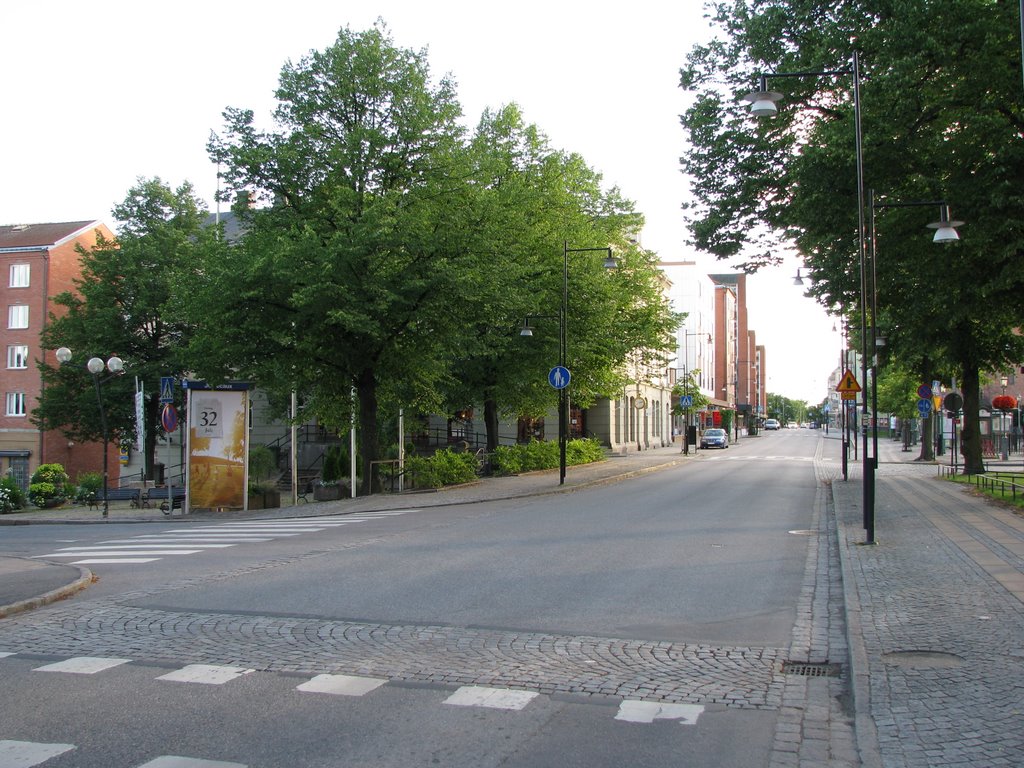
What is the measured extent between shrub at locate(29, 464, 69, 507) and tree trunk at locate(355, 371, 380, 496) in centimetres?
1116

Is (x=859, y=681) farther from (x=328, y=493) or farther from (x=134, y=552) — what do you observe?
(x=328, y=493)

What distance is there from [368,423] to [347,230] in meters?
5.75

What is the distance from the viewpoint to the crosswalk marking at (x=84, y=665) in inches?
266

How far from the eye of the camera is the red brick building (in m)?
51.8

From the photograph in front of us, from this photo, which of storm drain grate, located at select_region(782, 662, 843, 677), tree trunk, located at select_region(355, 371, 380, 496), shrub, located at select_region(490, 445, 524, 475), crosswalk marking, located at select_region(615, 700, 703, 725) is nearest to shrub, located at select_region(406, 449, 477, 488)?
tree trunk, located at select_region(355, 371, 380, 496)

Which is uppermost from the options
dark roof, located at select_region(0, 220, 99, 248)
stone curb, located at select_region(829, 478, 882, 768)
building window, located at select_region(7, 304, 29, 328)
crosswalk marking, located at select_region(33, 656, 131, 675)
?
dark roof, located at select_region(0, 220, 99, 248)

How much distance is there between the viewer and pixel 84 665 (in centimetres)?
691

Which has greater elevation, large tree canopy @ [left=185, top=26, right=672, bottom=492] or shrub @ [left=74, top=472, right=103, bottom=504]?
large tree canopy @ [left=185, top=26, right=672, bottom=492]

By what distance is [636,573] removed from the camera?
35.8ft

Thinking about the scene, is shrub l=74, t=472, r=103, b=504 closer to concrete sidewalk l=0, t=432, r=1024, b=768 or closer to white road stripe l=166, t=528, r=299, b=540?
white road stripe l=166, t=528, r=299, b=540

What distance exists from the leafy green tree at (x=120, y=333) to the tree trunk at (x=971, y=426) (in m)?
31.7

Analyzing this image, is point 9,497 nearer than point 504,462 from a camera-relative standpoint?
Yes

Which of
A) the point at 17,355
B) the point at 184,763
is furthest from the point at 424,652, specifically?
the point at 17,355

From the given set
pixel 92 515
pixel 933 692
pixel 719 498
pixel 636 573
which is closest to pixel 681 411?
pixel 719 498
